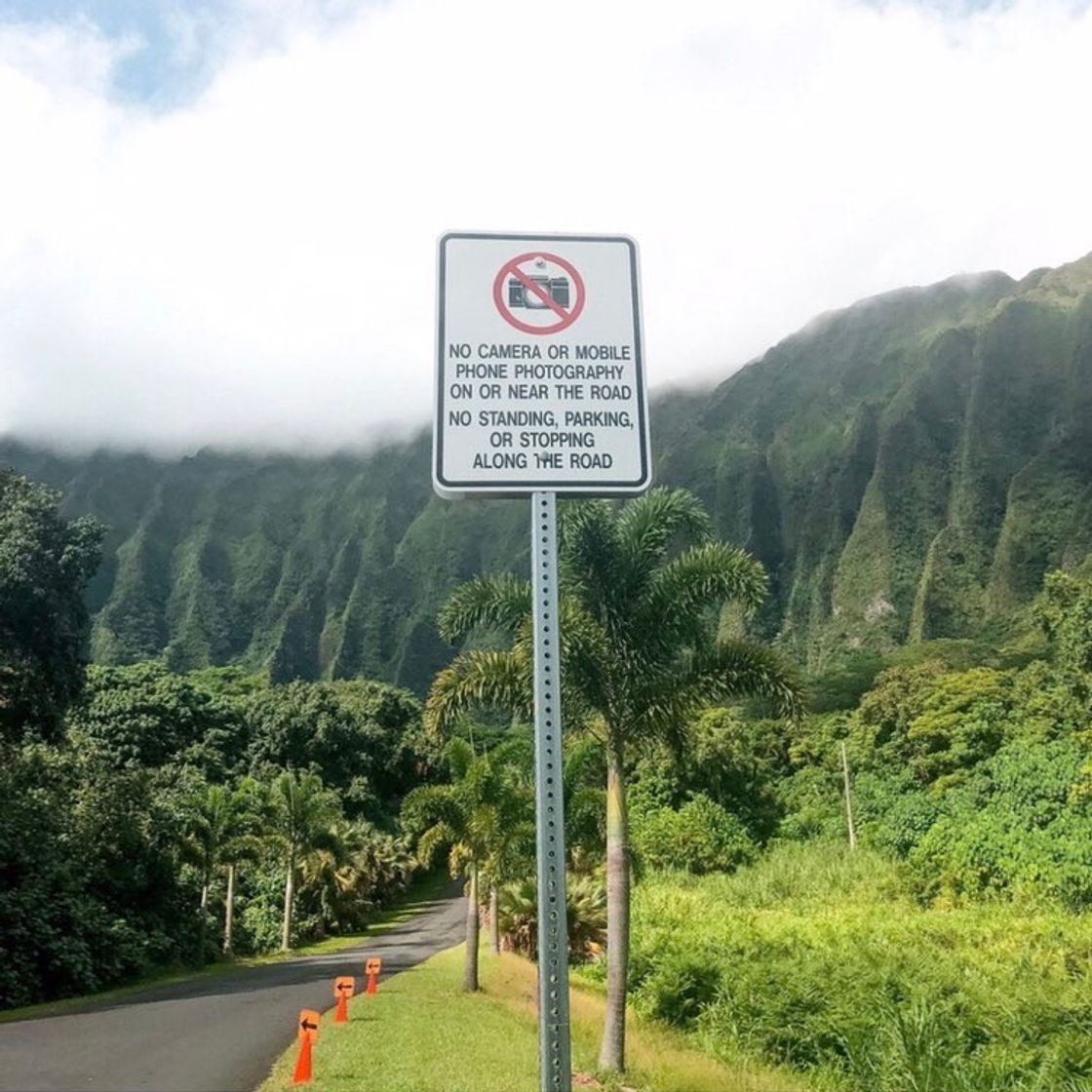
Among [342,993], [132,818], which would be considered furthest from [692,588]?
[132,818]

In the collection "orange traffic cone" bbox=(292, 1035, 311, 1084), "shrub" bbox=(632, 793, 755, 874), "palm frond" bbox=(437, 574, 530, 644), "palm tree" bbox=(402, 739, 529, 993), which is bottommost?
"shrub" bbox=(632, 793, 755, 874)

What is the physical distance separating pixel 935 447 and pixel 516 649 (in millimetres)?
124696

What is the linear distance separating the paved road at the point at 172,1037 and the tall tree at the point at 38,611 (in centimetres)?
672

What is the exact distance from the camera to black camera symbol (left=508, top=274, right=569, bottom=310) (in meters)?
2.60

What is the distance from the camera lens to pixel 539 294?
8.55 ft

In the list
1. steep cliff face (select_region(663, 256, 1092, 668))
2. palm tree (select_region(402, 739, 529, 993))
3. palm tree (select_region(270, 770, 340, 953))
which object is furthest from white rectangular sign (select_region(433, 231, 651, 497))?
steep cliff face (select_region(663, 256, 1092, 668))

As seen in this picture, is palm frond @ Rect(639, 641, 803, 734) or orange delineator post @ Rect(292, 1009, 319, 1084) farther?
palm frond @ Rect(639, 641, 803, 734)

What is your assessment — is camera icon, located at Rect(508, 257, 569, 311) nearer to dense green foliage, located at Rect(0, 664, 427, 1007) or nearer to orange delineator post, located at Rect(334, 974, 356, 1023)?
orange delineator post, located at Rect(334, 974, 356, 1023)

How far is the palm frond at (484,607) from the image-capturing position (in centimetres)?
1381

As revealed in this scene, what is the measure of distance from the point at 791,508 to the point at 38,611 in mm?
136382

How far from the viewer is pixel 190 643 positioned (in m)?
140

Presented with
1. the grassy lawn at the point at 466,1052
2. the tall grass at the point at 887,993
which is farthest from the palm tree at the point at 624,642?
the tall grass at the point at 887,993

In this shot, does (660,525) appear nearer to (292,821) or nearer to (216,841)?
(216,841)

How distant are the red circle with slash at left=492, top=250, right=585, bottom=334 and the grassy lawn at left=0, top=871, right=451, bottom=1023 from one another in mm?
20619
